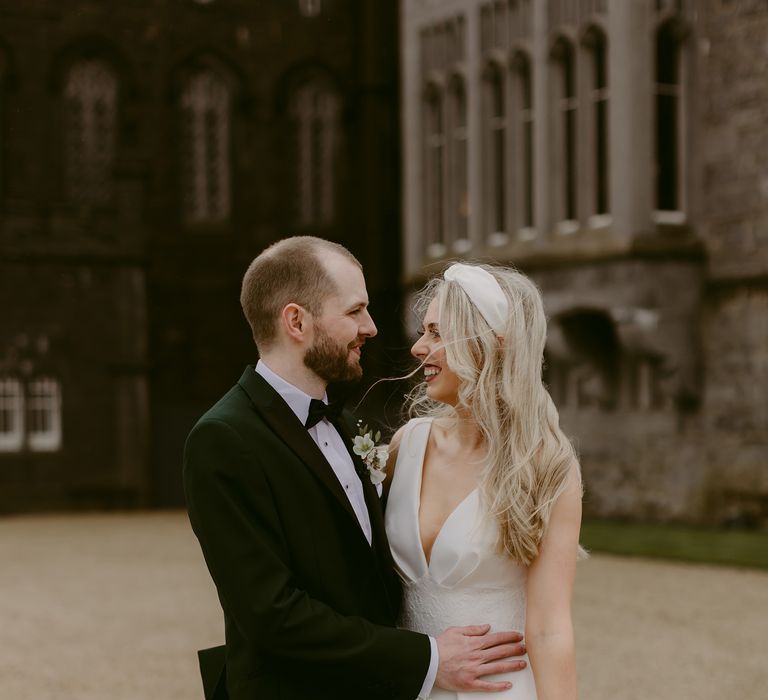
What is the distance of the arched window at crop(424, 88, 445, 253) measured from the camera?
61.3ft

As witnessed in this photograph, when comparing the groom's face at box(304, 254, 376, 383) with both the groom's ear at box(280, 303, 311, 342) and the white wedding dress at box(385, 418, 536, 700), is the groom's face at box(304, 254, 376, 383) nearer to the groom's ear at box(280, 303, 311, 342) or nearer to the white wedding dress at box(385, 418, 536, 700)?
the groom's ear at box(280, 303, 311, 342)

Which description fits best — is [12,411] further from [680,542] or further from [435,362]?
[435,362]

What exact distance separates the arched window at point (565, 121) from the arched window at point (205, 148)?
692 cm

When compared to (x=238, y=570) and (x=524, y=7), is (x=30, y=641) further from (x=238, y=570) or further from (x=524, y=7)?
(x=524, y=7)

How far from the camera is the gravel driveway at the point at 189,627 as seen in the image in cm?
673

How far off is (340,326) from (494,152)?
1507 cm

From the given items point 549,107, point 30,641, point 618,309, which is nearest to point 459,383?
point 30,641

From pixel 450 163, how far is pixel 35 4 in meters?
7.01

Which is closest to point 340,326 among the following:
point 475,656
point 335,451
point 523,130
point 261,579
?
point 335,451

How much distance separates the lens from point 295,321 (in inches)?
105

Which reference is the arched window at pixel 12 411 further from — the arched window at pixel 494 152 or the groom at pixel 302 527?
the groom at pixel 302 527

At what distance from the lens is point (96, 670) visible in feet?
23.6

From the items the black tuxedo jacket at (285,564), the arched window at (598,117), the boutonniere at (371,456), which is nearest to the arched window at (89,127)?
the arched window at (598,117)

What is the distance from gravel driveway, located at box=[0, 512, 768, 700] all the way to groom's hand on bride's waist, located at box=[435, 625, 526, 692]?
3.82 meters
